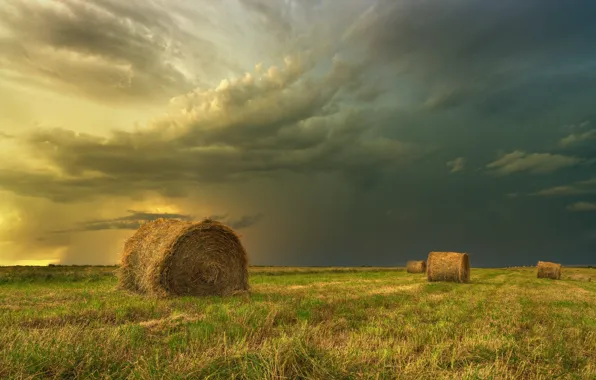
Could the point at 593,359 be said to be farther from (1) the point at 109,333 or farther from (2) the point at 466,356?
(1) the point at 109,333

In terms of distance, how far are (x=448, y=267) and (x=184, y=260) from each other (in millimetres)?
18290

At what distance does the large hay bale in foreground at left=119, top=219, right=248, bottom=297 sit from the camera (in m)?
14.4

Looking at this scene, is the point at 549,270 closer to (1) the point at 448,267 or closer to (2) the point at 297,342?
(1) the point at 448,267

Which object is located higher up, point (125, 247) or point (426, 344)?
point (125, 247)

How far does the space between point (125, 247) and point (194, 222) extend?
3.86 m

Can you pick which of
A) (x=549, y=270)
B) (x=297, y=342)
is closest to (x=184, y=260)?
(x=297, y=342)

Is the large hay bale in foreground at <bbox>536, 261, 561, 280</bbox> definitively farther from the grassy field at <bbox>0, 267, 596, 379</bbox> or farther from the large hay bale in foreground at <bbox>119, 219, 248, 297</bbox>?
the large hay bale in foreground at <bbox>119, 219, 248, 297</bbox>

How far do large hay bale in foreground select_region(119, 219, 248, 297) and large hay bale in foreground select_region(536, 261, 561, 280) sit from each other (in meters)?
32.4

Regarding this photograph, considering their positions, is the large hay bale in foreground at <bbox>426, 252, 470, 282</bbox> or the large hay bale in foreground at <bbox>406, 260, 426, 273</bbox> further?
the large hay bale in foreground at <bbox>406, 260, 426, 273</bbox>

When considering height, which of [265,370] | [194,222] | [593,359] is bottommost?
[593,359]

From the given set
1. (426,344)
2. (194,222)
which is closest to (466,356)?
(426,344)

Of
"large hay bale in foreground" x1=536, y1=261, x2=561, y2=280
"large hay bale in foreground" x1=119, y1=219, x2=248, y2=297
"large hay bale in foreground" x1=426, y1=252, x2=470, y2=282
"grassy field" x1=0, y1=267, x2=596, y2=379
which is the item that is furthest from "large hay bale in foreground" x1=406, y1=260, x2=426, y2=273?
"grassy field" x1=0, y1=267, x2=596, y2=379

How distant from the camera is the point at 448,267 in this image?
88.3 ft

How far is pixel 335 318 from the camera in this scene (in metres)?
9.09
